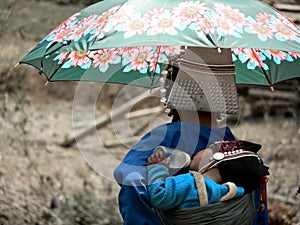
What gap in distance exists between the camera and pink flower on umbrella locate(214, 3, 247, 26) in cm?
310

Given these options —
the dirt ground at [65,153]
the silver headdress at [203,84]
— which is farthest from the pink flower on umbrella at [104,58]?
the dirt ground at [65,153]

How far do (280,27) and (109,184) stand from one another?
500 cm

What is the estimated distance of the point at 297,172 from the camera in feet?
25.6

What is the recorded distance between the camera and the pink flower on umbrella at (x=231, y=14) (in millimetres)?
3102

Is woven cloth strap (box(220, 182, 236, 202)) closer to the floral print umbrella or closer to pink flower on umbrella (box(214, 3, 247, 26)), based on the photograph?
the floral print umbrella

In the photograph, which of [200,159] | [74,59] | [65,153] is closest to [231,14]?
[200,159]

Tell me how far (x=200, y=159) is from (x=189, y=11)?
70 centimetres

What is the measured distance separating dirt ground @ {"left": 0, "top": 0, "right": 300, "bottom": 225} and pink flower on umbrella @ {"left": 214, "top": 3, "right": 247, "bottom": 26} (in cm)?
349

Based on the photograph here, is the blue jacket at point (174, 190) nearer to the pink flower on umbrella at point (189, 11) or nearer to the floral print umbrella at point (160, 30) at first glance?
the floral print umbrella at point (160, 30)

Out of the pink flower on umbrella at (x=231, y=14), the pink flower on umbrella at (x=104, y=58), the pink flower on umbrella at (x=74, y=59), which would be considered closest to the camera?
the pink flower on umbrella at (x=231, y=14)

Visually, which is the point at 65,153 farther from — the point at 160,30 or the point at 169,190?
the point at 169,190

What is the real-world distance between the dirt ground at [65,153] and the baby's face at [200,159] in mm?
3432

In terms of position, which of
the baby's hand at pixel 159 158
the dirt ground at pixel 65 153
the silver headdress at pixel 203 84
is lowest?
the dirt ground at pixel 65 153

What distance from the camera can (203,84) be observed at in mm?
3143
